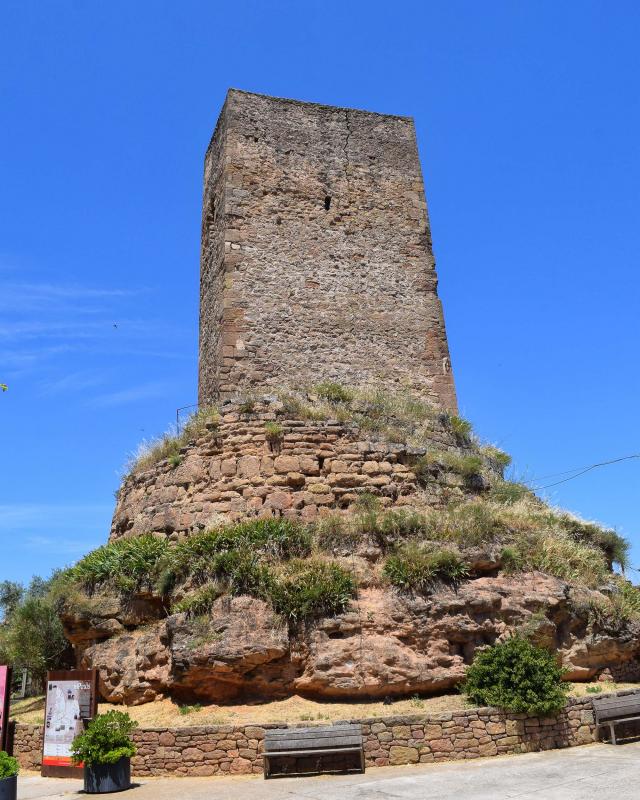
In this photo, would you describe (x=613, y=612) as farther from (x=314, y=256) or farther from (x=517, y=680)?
(x=314, y=256)

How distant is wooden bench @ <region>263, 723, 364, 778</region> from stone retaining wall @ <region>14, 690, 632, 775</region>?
9.0 inches

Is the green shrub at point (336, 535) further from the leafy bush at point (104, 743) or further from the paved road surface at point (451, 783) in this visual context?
the leafy bush at point (104, 743)

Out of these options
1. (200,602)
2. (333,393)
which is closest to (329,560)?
(200,602)

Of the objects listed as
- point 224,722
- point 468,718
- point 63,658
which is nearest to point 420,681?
point 468,718

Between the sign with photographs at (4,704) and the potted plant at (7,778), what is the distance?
238 cm

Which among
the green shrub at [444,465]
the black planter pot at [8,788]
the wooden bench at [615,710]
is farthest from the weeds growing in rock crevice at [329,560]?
the black planter pot at [8,788]

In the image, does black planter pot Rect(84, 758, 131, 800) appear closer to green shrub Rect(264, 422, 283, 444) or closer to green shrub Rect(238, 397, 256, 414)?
green shrub Rect(264, 422, 283, 444)

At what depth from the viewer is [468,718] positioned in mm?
8609

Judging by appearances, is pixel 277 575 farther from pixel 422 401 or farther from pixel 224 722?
pixel 422 401

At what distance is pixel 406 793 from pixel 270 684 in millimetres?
2937

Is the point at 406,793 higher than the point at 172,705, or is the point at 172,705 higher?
the point at 172,705

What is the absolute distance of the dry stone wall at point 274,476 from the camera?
11453 mm

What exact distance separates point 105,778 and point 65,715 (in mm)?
1545

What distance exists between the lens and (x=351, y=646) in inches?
375
